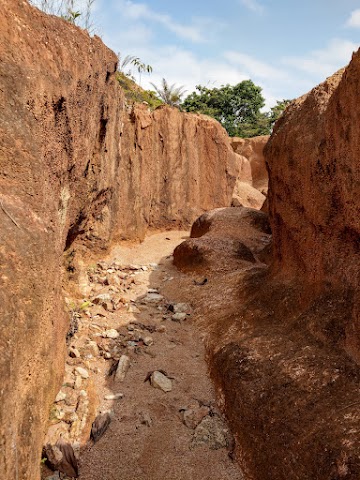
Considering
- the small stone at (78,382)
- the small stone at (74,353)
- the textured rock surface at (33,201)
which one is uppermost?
the textured rock surface at (33,201)

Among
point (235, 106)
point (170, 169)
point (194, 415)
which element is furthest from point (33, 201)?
point (235, 106)

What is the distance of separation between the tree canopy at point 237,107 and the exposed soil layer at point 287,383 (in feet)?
65.5

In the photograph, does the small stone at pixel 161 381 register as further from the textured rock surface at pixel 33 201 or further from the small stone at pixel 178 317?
the small stone at pixel 178 317

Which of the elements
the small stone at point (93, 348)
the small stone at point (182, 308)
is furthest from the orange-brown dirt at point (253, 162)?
the small stone at point (93, 348)

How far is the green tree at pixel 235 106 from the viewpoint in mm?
23250

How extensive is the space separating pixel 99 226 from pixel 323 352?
15.8ft

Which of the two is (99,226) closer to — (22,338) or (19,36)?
(19,36)

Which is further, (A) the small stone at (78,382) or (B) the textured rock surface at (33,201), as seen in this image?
(A) the small stone at (78,382)

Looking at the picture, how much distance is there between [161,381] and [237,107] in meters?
22.5

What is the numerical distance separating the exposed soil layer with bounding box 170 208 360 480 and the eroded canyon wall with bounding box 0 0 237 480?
60.3 inches

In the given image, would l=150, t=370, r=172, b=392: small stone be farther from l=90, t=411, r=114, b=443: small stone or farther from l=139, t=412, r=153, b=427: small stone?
l=90, t=411, r=114, b=443: small stone

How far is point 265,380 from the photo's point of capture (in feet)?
10.7

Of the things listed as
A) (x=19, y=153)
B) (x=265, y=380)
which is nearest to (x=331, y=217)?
(x=265, y=380)

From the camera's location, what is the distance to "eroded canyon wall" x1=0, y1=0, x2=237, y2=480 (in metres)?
2.29
